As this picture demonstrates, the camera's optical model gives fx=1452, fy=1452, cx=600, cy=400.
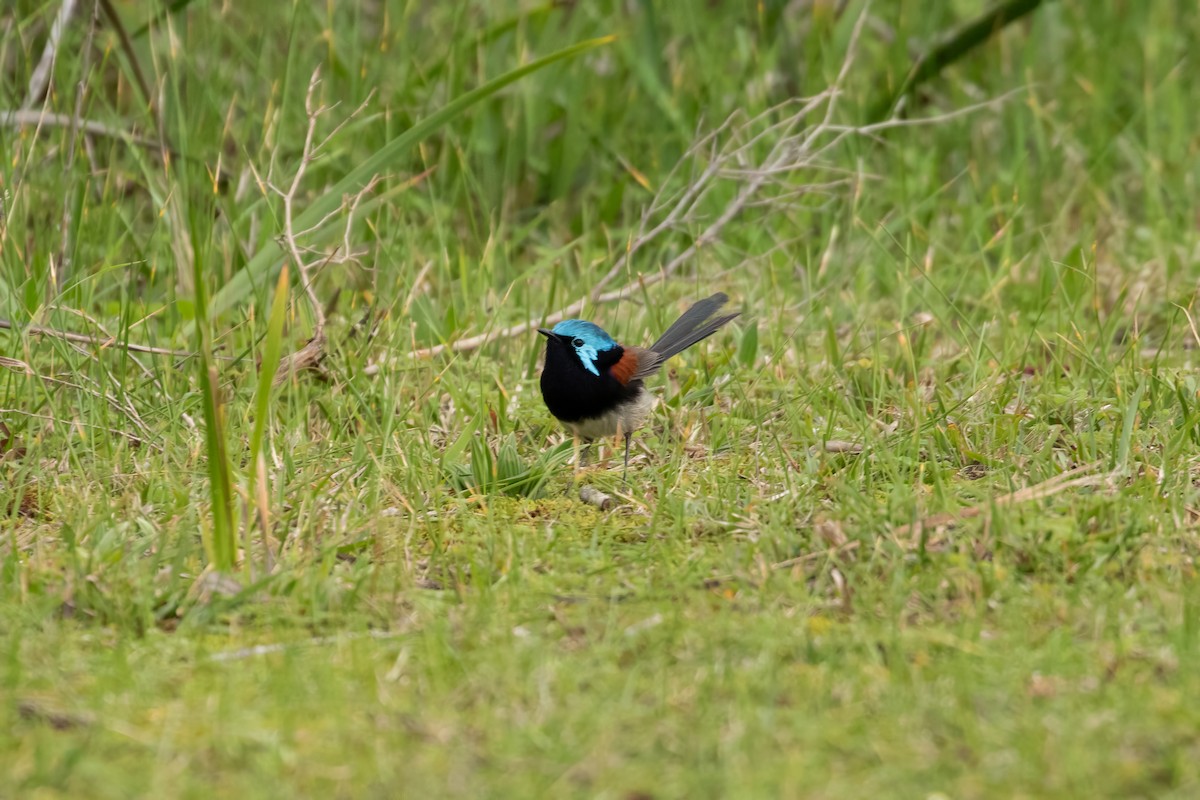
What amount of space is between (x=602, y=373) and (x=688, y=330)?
2.24ft

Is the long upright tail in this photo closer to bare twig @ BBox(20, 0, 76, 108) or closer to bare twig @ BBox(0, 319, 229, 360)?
bare twig @ BBox(0, 319, 229, 360)

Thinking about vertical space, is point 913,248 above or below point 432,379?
below

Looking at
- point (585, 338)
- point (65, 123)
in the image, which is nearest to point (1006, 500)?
point (585, 338)

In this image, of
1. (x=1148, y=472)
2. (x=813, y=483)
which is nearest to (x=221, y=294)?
(x=813, y=483)

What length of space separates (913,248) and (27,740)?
4348 millimetres

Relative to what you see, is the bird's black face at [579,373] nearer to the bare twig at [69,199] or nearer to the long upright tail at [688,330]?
the long upright tail at [688,330]

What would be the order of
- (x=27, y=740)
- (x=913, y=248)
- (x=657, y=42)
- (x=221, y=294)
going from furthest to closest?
(x=657, y=42) → (x=913, y=248) → (x=221, y=294) → (x=27, y=740)

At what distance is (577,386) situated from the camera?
445cm

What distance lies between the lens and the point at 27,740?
2.68 metres

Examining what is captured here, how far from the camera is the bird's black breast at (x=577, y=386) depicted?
174 inches

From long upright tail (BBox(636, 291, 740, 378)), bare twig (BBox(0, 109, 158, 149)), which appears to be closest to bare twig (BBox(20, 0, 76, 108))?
bare twig (BBox(0, 109, 158, 149))

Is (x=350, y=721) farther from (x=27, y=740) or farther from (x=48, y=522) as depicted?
(x=48, y=522)

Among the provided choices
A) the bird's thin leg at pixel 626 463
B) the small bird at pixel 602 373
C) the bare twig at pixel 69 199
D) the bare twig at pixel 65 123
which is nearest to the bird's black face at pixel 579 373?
the small bird at pixel 602 373

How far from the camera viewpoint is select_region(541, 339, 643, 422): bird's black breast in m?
4.41
